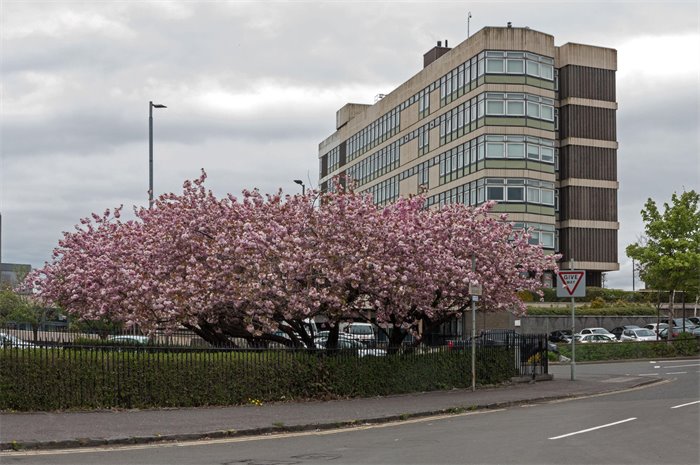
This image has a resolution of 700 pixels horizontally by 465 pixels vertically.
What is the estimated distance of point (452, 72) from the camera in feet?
229

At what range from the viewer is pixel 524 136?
65.6m

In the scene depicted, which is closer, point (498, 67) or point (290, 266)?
point (290, 266)

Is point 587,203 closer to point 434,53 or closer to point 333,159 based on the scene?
point 434,53

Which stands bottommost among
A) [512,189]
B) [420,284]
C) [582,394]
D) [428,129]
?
[582,394]

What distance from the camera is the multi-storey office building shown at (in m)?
65.1

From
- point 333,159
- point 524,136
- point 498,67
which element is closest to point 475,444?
point 524,136

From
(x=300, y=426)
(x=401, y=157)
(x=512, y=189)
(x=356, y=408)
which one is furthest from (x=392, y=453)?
(x=401, y=157)

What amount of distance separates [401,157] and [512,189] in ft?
49.1

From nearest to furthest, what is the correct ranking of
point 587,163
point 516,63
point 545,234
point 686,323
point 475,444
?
1. point 475,444
2. point 516,63
3. point 545,234
4. point 587,163
5. point 686,323

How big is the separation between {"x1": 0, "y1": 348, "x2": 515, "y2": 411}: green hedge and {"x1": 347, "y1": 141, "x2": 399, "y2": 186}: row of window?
54.3 metres

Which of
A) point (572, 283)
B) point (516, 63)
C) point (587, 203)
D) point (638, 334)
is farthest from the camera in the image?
Result: point (587, 203)

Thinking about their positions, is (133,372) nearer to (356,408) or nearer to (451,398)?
(356,408)

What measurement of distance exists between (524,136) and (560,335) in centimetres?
1453

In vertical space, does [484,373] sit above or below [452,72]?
below
